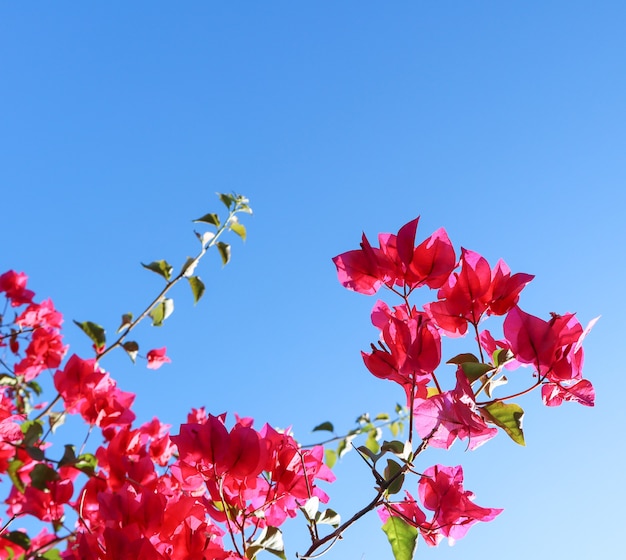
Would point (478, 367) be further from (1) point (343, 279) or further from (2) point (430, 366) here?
(1) point (343, 279)

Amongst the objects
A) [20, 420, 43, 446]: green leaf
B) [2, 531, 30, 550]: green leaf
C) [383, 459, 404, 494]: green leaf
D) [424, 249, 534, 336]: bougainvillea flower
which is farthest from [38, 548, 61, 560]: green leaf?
[424, 249, 534, 336]: bougainvillea flower

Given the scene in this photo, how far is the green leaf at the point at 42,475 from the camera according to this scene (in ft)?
4.17

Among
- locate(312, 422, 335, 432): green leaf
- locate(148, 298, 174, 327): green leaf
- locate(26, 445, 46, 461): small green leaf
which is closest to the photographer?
locate(26, 445, 46, 461): small green leaf

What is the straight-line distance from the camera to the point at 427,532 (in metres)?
0.84

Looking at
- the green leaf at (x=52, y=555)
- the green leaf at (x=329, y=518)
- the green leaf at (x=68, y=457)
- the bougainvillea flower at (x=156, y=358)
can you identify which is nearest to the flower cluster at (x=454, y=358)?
the green leaf at (x=329, y=518)

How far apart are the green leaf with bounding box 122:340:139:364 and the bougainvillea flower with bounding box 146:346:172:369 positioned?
0.37 meters

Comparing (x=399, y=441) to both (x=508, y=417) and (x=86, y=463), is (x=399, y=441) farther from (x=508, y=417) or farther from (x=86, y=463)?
(x=86, y=463)

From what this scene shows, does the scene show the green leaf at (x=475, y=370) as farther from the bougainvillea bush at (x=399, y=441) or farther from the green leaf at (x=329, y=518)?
the green leaf at (x=329, y=518)

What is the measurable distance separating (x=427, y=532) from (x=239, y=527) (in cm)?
28

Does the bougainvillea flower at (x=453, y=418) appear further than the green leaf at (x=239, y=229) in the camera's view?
No

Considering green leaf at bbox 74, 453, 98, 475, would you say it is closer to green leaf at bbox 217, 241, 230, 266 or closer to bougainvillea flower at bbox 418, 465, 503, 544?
green leaf at bbox 217, 241, 230, 266

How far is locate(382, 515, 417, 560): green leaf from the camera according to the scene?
2.60 feet

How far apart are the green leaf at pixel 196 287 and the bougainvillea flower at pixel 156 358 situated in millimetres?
466

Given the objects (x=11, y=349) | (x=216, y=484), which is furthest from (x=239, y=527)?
(x=11, y=349)
